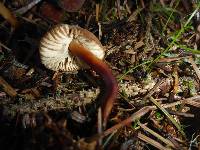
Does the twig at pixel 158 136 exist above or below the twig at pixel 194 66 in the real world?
below

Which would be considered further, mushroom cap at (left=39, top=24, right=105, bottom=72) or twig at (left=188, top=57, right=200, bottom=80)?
twig at (left=188, top=57, right=200, bottom=80)

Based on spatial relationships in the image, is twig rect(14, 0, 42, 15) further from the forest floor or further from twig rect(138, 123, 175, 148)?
twig rect(138, 123, 175, 148)

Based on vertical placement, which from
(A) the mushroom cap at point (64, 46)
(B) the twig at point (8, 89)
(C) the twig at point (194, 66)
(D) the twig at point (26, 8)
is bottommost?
(C) the twig at point (194, 66)

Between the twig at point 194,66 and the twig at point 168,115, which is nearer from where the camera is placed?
the twig at point 168,115

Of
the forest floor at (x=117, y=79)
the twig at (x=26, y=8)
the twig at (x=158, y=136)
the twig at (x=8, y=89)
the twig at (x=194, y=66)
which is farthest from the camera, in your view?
the twig at (x=26, y=8)

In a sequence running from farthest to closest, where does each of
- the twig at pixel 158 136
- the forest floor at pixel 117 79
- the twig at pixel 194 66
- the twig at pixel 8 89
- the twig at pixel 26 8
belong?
the twig at pixel 26 8
the twig at pixel 194 66
the twig at pixel 8 89
the twig at pixel 158 136
the forest floor at pixel 117 79

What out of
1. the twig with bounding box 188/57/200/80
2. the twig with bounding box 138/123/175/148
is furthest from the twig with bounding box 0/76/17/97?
the twig with bounding box 188/57/200/80

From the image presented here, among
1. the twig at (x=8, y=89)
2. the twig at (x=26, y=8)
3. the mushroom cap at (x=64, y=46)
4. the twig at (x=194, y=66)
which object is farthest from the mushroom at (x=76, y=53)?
the twig at (x=194, y=66)

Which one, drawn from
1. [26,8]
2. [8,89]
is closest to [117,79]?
[8,89]

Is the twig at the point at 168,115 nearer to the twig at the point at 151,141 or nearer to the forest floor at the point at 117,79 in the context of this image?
the forest floor at the point at 117,79
